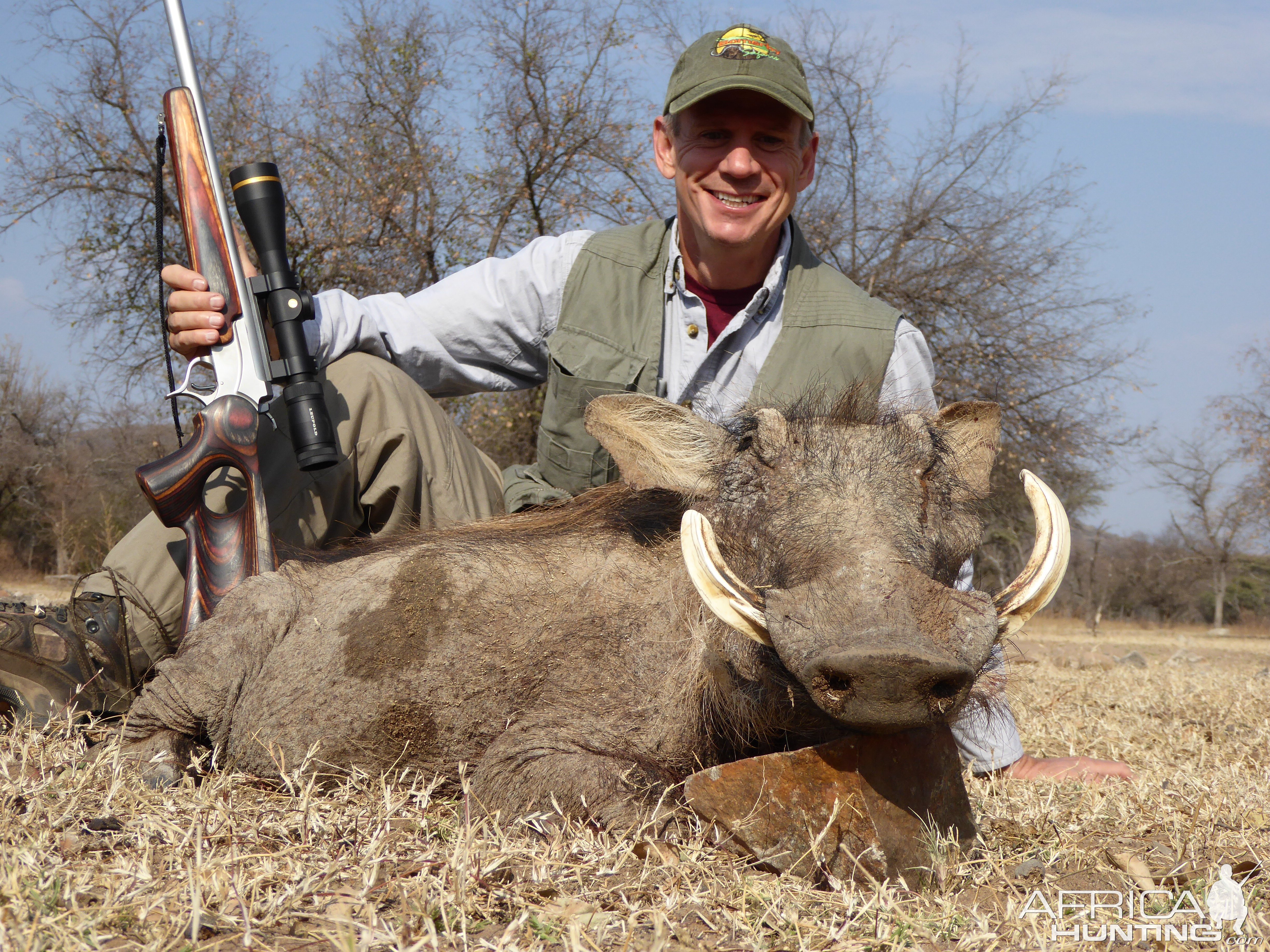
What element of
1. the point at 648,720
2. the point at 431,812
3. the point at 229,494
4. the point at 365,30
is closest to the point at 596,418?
the point at 648,720

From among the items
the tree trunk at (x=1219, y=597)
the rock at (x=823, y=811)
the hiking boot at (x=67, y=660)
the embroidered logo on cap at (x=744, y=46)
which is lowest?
the tree trunk at (x=1219, y=597)

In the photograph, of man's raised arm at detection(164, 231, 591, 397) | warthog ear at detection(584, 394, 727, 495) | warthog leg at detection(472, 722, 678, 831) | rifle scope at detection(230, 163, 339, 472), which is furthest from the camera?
man's raised arm at detection(164, 231, 591, 397)

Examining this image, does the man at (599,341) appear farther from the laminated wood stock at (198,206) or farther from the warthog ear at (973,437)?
the warthog ear at (973,437)

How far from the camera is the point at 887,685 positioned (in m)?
1.75

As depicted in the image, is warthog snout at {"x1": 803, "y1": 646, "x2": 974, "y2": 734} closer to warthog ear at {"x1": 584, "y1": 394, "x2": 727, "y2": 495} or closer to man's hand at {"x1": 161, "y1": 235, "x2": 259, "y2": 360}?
warthog ear at {"x1": 584, "y1": 394, "x2": 727, "y2": 495}

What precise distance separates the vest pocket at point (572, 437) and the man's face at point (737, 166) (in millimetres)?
656

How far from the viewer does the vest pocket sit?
3.50m

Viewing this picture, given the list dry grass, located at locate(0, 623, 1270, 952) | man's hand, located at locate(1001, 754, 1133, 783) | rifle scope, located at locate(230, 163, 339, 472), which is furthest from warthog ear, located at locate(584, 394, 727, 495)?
man's hand, located at locate(1001, 754, 1133, 783)

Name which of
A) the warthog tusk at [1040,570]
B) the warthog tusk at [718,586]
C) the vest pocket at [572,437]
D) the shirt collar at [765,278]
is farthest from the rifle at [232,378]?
the warthog tusk at [1040,570]

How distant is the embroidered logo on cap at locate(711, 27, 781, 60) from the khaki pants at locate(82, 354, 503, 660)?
1.56 m

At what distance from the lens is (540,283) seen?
388 cm

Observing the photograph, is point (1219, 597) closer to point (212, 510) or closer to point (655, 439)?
point (655, 439)

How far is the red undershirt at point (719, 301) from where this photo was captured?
3809mm

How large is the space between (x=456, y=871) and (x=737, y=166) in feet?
8.37
